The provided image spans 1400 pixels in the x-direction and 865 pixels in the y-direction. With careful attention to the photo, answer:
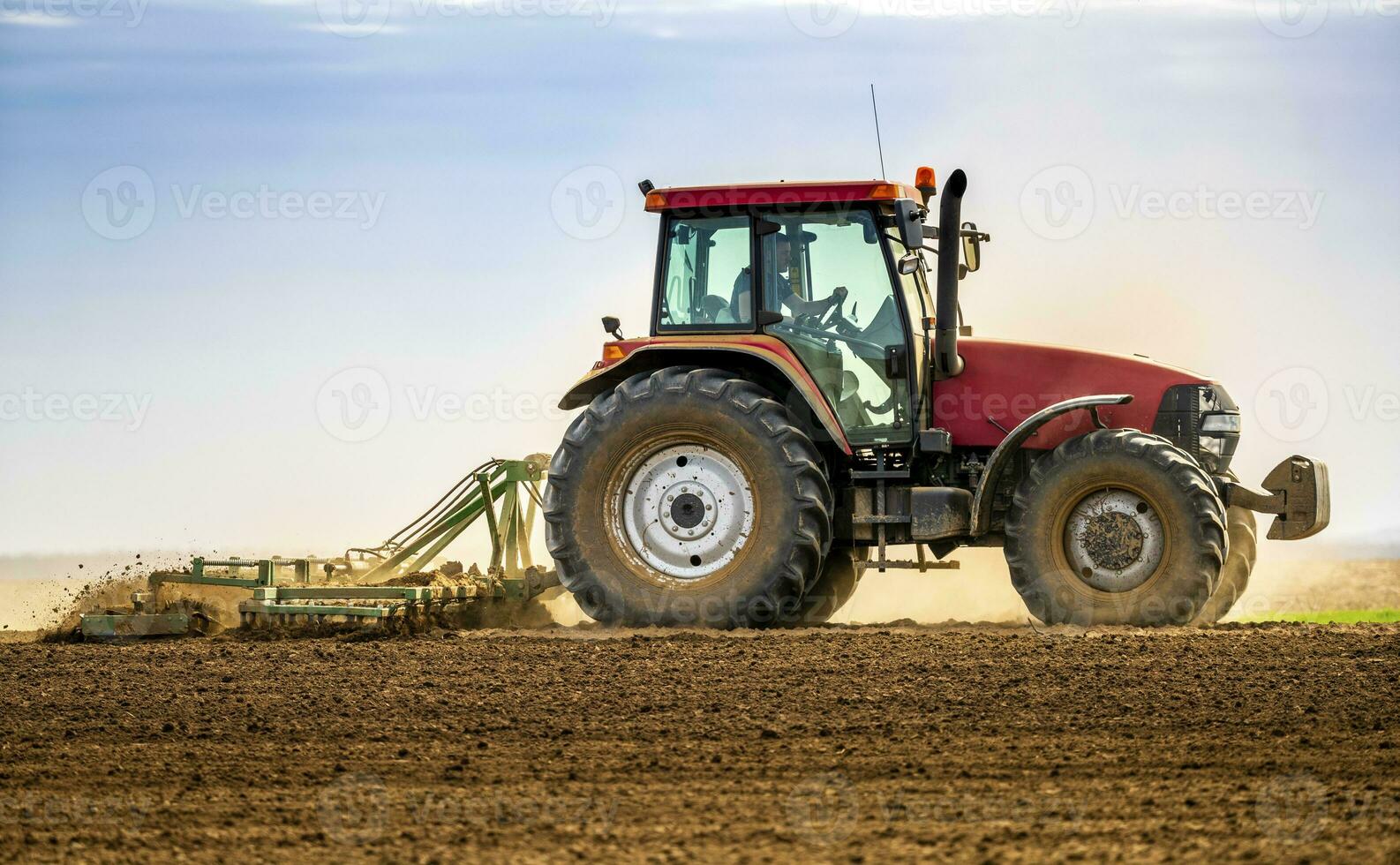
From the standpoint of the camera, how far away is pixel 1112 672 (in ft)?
22.3

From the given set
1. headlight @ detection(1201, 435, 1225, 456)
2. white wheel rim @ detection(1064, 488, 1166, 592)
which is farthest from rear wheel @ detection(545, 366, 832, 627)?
headlight @ detection(1201, 435, 1225, 456)

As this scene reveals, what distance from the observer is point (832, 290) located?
891 cm

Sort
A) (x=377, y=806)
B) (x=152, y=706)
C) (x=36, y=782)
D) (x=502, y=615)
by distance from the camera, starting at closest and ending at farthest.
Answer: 1. (x=377, y=806)
2. (x=36, y=782)
3. (x=152, y=706)
4. (x=502, y=615)

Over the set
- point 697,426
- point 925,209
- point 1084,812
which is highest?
point 925,209

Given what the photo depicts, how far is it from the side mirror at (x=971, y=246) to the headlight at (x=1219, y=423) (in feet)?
5.64

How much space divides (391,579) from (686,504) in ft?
8.14

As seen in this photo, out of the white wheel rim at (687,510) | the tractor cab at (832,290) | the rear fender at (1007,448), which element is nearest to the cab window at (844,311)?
the tractor cab at (832,290)

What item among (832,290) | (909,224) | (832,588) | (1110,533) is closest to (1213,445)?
(1110,533)

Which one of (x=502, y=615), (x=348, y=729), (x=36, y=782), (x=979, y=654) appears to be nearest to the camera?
(x=36, y=782)

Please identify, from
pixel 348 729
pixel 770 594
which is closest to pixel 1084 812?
pixel 348 729

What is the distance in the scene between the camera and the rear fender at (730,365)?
28.4 ft

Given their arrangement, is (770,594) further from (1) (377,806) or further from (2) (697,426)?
(1) (377,806)

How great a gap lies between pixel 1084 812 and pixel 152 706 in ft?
14.5

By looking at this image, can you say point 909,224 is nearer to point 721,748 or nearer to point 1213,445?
point 1213,445
